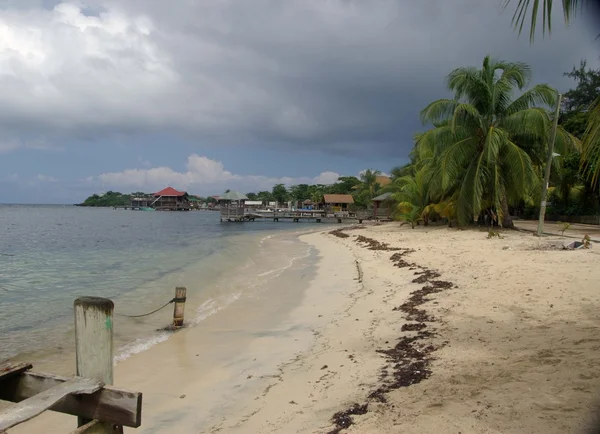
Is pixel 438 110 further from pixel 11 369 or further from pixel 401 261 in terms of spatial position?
pixel 11 369

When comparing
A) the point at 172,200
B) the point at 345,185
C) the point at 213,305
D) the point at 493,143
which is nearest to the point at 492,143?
the point at 493,143

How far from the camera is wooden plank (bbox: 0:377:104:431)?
229 cm

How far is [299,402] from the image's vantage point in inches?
170

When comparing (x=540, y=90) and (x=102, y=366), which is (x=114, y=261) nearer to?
(x=102, y=366)

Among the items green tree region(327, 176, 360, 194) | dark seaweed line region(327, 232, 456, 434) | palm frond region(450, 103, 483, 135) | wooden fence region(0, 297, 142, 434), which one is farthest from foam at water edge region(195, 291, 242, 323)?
green tree region(327, 176, 360, 194)

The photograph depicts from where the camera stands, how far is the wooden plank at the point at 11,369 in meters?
2.89

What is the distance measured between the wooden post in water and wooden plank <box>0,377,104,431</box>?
6 cm

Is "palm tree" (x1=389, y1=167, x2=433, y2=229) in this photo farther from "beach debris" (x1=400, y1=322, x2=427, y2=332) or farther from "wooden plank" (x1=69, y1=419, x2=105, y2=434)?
"wooden plank" (x1=69, y1=419, x2=105, y2=434)

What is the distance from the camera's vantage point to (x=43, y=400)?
2.54 m

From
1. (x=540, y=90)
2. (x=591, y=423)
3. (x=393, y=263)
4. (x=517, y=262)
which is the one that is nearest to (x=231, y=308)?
(x=393, y=263)

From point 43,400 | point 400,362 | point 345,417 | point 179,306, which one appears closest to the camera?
point 43,400

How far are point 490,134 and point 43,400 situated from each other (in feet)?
67.4

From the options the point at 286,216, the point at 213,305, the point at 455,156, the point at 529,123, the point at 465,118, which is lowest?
the point at 213,305

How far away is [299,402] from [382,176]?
69309mm
